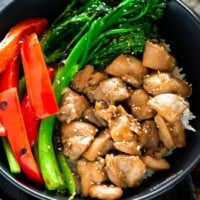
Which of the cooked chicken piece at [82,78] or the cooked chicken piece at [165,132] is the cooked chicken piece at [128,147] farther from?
the cooked chicken piece at [82,78]

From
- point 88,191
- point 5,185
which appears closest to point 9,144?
point 5,185

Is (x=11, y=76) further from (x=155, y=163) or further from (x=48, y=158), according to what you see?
(x=155, y=163)

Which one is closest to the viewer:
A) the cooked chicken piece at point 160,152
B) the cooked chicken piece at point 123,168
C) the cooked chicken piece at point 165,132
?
the cooked chicken piece at point 123,168

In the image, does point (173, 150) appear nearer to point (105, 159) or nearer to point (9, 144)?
point (105, 159)

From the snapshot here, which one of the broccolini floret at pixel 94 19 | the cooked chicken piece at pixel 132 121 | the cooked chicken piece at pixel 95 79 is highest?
the broccolini floret at pixel 94 19

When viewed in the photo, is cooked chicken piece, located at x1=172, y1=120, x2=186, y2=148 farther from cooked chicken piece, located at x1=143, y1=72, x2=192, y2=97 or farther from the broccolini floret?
the broccolini floret

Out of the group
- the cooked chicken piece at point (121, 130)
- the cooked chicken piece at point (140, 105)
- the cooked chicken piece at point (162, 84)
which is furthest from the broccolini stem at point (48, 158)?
the cooked chicken piece at point (162, 84)
